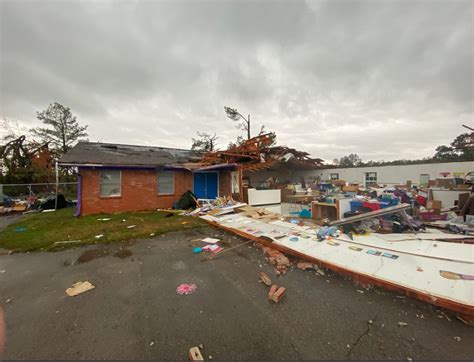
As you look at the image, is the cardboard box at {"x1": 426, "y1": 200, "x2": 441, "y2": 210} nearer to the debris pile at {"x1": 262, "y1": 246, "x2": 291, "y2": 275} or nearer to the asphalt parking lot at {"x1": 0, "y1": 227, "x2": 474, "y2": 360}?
the asphalt parking lot at {"x1": 0, "y1": 227, "x2": 474, "y2": 360}

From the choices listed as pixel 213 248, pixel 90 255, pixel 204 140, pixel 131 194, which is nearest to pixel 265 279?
pixel 213 248

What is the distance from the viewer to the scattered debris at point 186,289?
265 cm

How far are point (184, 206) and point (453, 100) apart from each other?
14649 millimetres

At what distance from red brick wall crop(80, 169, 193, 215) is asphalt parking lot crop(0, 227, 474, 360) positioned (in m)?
6.11

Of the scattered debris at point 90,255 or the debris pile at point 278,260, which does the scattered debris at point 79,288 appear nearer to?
the scattered debris at point 90,255

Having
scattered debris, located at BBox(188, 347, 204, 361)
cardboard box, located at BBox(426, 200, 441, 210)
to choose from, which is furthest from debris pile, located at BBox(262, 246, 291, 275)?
cardboard box, located at BBox(426, 200, 441, 210)

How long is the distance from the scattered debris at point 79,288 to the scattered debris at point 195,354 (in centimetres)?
212

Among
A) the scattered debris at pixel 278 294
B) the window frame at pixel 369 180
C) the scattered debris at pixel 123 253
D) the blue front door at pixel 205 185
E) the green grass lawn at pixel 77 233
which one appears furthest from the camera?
the window frame at pixel 369 180

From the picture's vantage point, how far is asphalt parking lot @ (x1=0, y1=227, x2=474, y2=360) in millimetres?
1674

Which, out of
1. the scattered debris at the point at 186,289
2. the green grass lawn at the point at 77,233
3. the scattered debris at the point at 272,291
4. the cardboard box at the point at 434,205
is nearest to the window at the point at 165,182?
the green grass lawn at the point at 77,233

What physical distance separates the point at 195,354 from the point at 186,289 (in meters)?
1.19

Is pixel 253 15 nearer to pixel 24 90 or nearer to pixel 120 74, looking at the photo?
pixel 120 74

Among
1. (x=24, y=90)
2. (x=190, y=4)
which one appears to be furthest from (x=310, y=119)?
(x=24, y=90)

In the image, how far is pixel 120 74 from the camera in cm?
899
